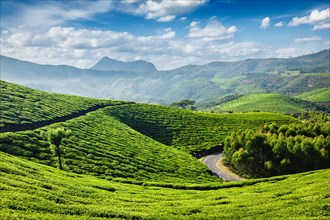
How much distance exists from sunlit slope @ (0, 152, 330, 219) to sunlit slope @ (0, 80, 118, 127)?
55.2 m

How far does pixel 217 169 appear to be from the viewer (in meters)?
113

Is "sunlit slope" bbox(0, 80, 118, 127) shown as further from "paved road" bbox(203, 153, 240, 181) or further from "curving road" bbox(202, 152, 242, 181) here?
"curving road" bbox(202, 152, 242, 181)

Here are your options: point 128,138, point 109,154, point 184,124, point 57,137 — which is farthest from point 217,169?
point 57,137

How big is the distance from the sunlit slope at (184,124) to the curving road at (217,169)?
616 centimetres

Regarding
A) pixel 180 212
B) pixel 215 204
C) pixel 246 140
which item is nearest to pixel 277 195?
pixel 215 204

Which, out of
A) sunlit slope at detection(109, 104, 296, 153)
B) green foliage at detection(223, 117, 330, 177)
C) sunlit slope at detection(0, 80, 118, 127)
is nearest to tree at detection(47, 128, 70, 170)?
sunlit slope at detection(0, 80, 118, 127)

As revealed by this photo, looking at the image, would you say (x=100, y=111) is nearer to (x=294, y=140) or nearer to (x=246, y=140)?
(x=246, y=140)

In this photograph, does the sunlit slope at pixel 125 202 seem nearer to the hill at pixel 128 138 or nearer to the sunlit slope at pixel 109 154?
the sunlit slope at pixel 109 154

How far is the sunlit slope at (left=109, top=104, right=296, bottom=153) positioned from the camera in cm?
14238

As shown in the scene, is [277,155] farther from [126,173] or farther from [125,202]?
[125,202]

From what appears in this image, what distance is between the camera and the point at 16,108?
115250 millimetres

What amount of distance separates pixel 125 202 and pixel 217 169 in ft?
232

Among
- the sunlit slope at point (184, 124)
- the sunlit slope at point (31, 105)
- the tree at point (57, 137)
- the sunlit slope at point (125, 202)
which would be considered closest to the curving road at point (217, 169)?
the sunlit slope at point (184, 124)

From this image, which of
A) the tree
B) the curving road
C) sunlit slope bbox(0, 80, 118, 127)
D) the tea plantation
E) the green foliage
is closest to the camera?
the tea plantation
